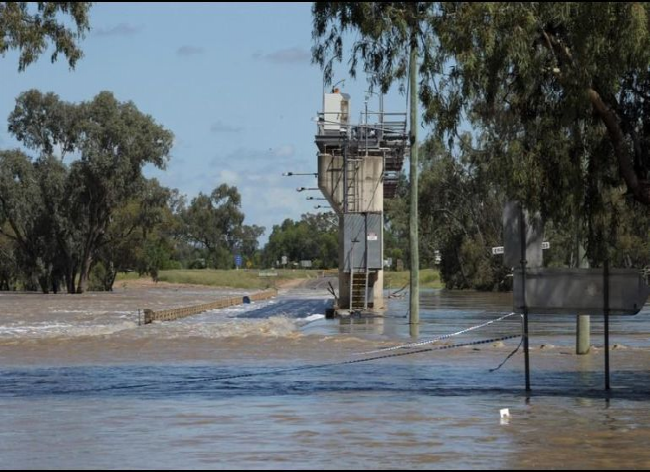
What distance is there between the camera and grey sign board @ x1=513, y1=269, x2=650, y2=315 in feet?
64.0

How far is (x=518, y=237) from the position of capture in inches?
778

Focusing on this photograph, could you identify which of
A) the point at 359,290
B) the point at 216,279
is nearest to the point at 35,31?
the point at 359,290

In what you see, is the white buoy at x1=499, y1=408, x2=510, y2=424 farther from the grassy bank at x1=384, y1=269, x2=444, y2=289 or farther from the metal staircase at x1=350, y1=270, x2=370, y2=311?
the grassy bank at x1=384, y1=269, x2=444, y2=289

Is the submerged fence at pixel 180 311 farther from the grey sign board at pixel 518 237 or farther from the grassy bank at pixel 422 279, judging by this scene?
the grassy bank at pixel 422 279

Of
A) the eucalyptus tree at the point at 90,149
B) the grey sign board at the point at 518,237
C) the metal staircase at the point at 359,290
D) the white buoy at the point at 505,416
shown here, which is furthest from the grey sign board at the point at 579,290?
the eucalyptus tree at the point at 90,149

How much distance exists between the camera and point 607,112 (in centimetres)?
1883

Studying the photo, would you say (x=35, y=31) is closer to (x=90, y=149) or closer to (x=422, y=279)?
(x=90, y=149)

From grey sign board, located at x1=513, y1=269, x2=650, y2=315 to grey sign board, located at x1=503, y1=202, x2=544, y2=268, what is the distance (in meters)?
0.20

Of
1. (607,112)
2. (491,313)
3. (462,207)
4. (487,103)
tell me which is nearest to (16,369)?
(487,103)

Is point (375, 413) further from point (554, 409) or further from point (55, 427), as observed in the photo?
point (55, 427)

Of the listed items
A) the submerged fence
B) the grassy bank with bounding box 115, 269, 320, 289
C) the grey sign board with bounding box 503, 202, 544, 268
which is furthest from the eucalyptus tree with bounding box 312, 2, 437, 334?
the grassy bank with bounding box 115, 269, 320, 289

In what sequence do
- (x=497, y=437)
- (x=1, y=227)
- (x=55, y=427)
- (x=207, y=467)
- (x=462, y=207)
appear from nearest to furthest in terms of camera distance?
(x=207, y=467)
(x=497, y=437)
(x=55, y=427)
(x=462, y=207)
(x=1, y=227)

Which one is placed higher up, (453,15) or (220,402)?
(453,15)

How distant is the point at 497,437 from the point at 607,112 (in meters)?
5.87
